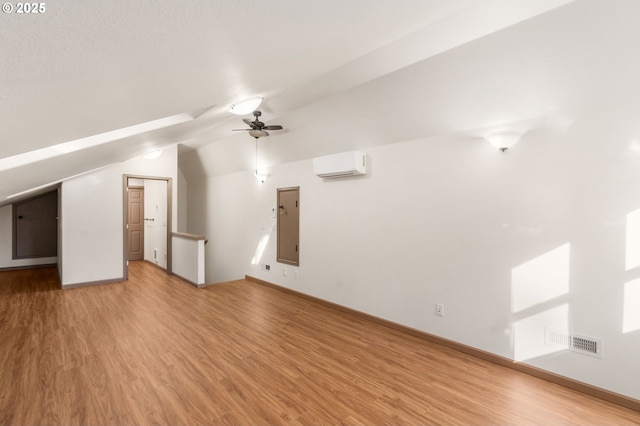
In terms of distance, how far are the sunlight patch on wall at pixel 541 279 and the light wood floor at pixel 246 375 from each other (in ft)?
2.29

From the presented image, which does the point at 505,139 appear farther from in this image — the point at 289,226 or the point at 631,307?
the point at 289,226

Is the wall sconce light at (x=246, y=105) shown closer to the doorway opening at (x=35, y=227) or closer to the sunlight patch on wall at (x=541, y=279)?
the sunlight patch on wall at (x=541, y=279)

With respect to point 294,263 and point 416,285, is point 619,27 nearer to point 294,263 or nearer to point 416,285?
point 416,285

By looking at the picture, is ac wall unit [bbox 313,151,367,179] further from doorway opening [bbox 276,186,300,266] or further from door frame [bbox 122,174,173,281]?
door frame [bbox 122,174,173,281]

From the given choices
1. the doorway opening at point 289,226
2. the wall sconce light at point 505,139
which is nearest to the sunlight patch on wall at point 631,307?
the wall sconce light at point 505,139

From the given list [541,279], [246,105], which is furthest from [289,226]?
[541,279]

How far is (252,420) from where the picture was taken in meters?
2.03

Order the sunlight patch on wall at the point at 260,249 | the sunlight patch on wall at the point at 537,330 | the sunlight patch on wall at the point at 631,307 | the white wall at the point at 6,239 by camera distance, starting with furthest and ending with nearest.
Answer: the white wall at the point at 6,239 < the sunlight patch on wall at the point at 260,249 < the sunlight patch on wall at the point at 537,330 < the sunlight patch on wall at the point at 631,307

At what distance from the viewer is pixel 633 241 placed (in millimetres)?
2240

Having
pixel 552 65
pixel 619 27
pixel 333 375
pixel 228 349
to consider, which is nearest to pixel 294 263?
pixel 228 349

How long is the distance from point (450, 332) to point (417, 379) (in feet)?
2.86

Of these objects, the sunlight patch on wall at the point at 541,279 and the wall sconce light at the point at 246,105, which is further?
the wall sconce light at the point at 246,105

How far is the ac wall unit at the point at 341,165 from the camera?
3.92 m

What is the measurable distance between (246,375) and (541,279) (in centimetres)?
278
